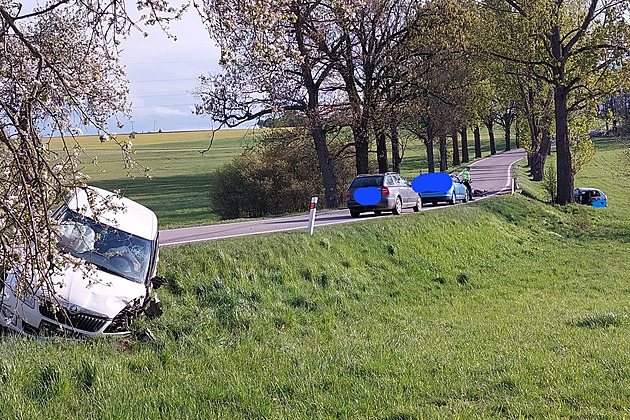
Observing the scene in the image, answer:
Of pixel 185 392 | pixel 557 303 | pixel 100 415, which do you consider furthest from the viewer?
pixel 557 303

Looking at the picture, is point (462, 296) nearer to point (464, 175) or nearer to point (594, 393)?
point (594, 393)

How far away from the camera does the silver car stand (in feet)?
71.6

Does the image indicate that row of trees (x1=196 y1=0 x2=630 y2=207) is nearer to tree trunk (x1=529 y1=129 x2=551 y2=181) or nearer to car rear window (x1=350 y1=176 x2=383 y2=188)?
car rear window (x1=350 y1=176 x2=383 y2=188)

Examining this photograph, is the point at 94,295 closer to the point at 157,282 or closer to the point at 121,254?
the point at 121,254

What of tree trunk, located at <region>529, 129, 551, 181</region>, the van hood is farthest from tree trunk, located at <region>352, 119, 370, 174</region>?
the van hood

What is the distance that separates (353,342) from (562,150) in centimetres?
2527

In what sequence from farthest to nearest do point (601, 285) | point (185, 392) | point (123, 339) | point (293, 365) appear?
point (601, 285) < point (123, 339) < point (293, 365) < point (185, 392)

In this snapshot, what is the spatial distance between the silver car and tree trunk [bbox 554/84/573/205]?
1229 centimetres

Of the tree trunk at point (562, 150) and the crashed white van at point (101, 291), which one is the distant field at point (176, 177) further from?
the tree trunk at point (562, 150)

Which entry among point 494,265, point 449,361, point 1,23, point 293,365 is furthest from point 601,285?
point 1,23

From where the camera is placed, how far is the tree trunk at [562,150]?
30734 millimetres

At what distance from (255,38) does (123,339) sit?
512 centimetres

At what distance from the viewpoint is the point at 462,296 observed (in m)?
15.5

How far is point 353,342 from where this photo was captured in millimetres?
9594
